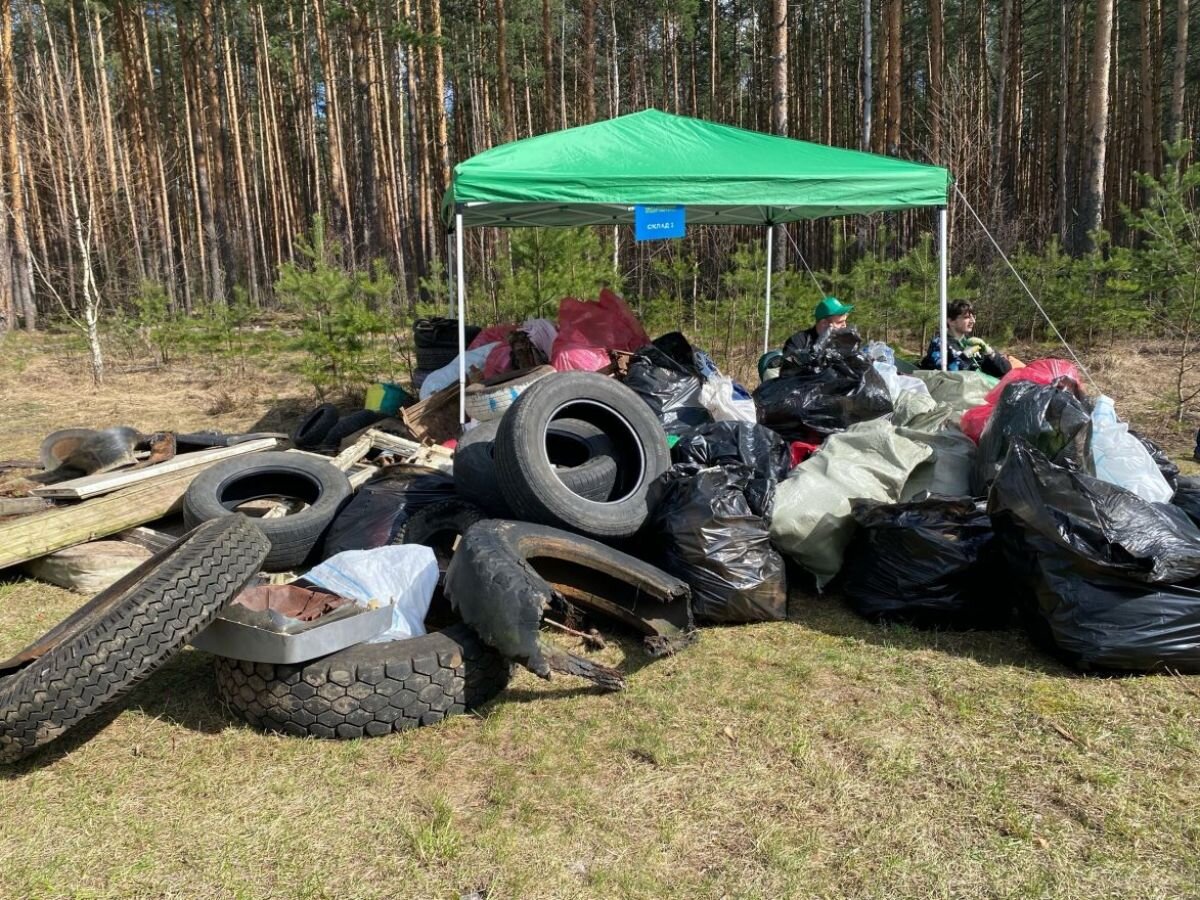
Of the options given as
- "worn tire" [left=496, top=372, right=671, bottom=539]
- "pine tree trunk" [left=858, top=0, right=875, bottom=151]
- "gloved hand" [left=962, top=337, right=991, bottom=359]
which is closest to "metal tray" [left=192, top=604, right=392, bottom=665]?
"worn tire" [left=496, top=372, right=671, bottom=539]

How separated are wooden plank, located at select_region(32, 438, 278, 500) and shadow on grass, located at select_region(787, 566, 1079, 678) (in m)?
Result: 3.63

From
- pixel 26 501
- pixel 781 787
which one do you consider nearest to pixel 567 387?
pixel 781 787

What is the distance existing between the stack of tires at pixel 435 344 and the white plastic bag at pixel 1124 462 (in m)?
5.26

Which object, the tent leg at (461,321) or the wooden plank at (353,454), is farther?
the tent leg at (461,321)

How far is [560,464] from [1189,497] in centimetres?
303

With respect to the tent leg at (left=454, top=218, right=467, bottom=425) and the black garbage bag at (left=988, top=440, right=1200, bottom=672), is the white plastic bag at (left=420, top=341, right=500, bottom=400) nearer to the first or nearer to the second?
the tent leg at (left=454, top=218, right=467, bottom=425)

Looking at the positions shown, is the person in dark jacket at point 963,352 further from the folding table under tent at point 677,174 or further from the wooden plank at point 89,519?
the wooden plank at point 89,519

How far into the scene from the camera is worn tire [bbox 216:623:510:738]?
2732 mm

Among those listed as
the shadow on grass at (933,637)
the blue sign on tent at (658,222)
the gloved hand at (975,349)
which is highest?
the blue sign on tent at (658,222)

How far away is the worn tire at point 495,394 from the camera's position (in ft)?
19.9

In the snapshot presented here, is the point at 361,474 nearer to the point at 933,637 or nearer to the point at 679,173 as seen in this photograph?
the point at 679,173

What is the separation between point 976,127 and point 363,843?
60.0ft

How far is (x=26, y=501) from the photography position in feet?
15.5

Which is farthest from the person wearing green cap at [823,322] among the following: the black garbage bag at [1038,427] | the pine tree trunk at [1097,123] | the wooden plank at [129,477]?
the pine tree trunk at [1097,123]
